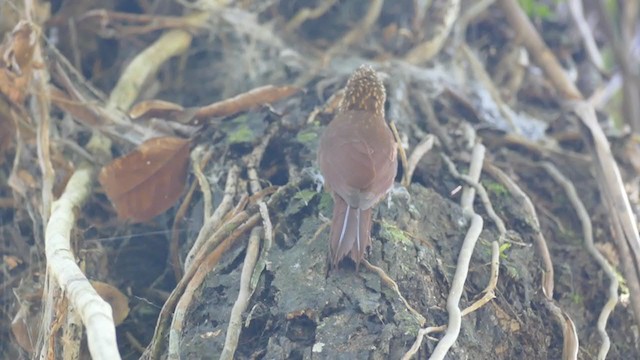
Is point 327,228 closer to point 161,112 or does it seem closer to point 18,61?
point 161,112

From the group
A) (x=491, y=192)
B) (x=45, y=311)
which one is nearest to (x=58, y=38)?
(x=45, y=311)

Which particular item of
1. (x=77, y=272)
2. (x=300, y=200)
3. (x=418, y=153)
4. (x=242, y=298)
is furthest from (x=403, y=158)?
(x=77, y=272)

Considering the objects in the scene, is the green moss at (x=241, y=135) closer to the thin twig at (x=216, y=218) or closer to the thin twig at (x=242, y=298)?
the thin twig at (x=216, y=218)

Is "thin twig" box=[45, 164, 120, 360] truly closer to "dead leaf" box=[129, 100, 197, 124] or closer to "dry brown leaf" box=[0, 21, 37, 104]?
"dead leaf" box=[129, 100, 197, 124]

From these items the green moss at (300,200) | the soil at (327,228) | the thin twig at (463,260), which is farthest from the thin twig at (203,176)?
the thin twig at (463,260)

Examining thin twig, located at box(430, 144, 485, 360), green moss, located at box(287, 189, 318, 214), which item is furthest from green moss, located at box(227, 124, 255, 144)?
thin twig, located at box(430, 144, 485, 360)

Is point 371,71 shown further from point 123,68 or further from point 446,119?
point 123,68
